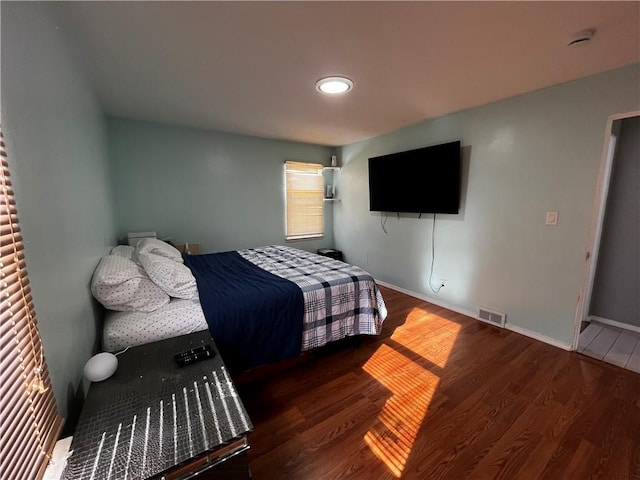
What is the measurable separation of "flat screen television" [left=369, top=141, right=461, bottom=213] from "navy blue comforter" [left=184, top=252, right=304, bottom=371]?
211 centimetres

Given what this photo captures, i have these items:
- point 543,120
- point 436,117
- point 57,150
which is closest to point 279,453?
point 57,150

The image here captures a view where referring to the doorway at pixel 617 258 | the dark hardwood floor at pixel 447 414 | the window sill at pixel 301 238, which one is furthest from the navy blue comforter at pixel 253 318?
the doorway at pixel 617 258

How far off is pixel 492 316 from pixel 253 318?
102 inches

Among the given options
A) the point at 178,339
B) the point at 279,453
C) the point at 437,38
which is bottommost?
the point at 279,453

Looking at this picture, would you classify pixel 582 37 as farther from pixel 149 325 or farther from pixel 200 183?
pixel 200 183

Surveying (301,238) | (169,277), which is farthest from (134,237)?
(301,238)

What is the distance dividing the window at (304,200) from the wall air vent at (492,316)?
2921 millimetres

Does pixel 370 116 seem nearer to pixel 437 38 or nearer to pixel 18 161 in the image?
pixel 437 38

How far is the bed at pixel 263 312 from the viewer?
162 cm

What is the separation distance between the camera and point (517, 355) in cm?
229

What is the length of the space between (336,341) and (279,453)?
100 cm

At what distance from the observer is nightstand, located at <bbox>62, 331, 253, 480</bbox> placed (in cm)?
78

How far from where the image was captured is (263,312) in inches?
73.7

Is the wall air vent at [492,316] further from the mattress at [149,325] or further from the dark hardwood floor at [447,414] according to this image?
the mattress at [149,325]
